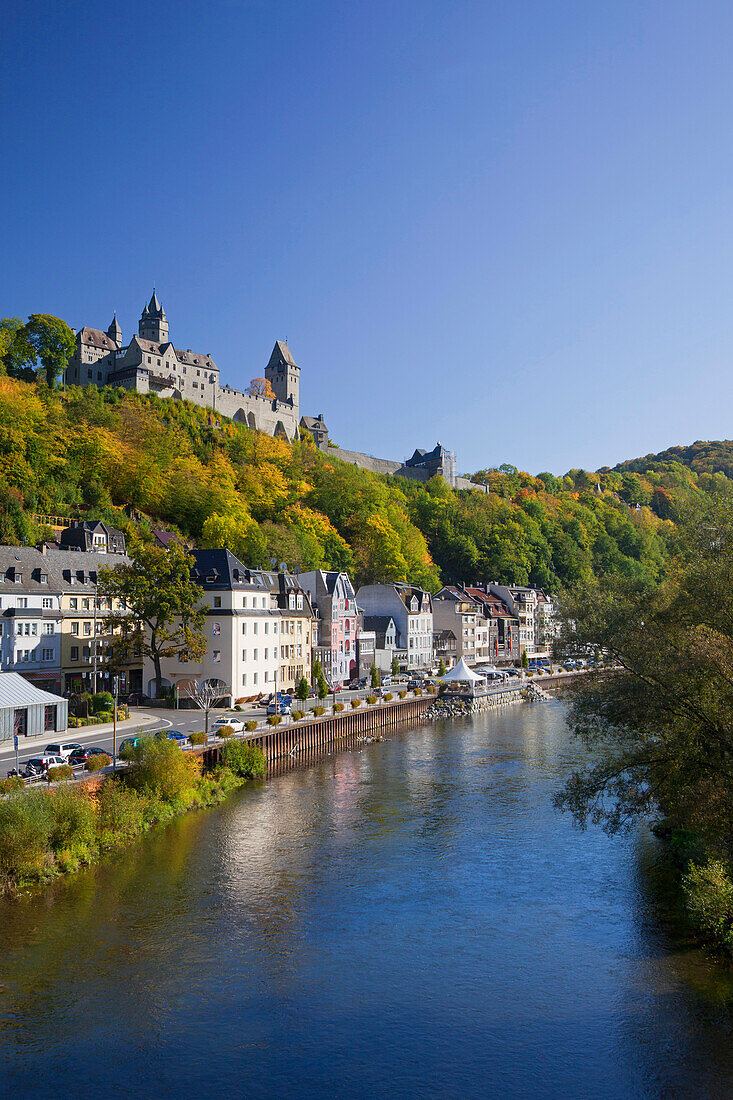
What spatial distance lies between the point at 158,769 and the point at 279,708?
22291 mm

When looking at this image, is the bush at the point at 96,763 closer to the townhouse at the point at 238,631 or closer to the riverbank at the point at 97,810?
the riverbank at the point at 97,810

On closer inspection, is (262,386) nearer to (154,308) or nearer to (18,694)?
(154,308)

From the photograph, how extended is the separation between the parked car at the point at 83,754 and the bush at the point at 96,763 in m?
0.30

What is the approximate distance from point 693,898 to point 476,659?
9206cm

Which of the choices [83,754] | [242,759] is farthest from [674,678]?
[242,759]

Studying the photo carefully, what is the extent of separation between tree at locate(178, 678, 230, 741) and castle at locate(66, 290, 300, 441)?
70389 millimetres

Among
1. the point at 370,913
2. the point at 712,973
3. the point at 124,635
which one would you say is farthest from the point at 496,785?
the point at 124,635

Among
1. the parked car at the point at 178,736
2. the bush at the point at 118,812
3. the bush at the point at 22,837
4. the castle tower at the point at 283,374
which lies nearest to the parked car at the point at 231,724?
the parked car at the point at 178,736

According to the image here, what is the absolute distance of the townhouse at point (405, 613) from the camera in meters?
98.4

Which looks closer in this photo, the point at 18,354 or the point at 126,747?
the point at 126,747

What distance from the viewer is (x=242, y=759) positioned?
45312 millimetres

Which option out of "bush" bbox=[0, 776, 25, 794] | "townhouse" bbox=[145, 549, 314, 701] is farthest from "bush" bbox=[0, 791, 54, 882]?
"townhouse" bbox=[145, 549, 314, 701]

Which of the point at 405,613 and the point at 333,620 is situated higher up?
the point at 405,613

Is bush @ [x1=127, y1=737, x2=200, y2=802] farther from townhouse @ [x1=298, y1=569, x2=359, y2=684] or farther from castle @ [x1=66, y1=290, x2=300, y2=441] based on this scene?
castle @ [x1=66, y1=290, x2=300, y2=441]
